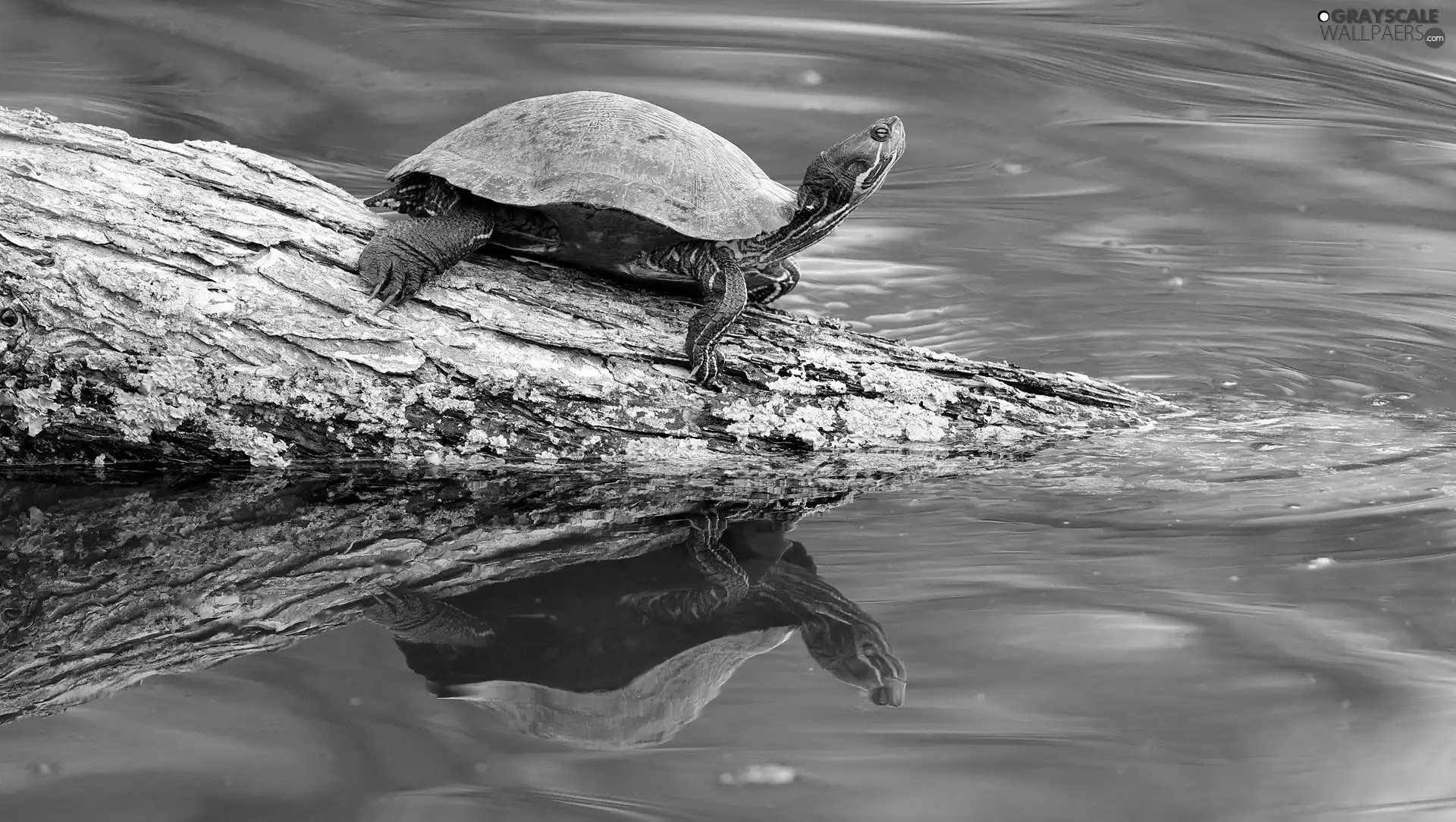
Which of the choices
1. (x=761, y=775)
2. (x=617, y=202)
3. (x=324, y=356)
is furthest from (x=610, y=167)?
(x=761, y=775)

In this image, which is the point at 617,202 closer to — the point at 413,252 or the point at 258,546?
the point at 413,252

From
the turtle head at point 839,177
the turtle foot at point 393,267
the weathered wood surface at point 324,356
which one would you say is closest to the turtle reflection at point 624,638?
the weathered wood surface at point 324,356

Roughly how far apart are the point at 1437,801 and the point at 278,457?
333 centimetres

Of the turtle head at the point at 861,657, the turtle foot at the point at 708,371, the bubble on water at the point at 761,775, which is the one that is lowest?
the bubble on water at the point at 761,775

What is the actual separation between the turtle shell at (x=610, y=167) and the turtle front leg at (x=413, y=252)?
141 mm

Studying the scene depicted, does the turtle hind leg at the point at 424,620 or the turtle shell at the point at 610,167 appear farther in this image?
the turtle shell at the point at 610,167

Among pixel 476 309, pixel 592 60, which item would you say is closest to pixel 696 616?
pixel 476 309

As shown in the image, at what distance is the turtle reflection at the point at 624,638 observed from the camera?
264 cm

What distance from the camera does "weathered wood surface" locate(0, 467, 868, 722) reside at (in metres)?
2.82

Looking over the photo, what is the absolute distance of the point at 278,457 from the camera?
3.82 metres

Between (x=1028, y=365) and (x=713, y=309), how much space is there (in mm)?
2320

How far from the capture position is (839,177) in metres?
3.90

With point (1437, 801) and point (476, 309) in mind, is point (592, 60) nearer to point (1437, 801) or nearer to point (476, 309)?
point (476, 309)

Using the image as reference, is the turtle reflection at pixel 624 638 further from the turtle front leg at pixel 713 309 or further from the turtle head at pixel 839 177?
the turtle head at pixel 839 177
